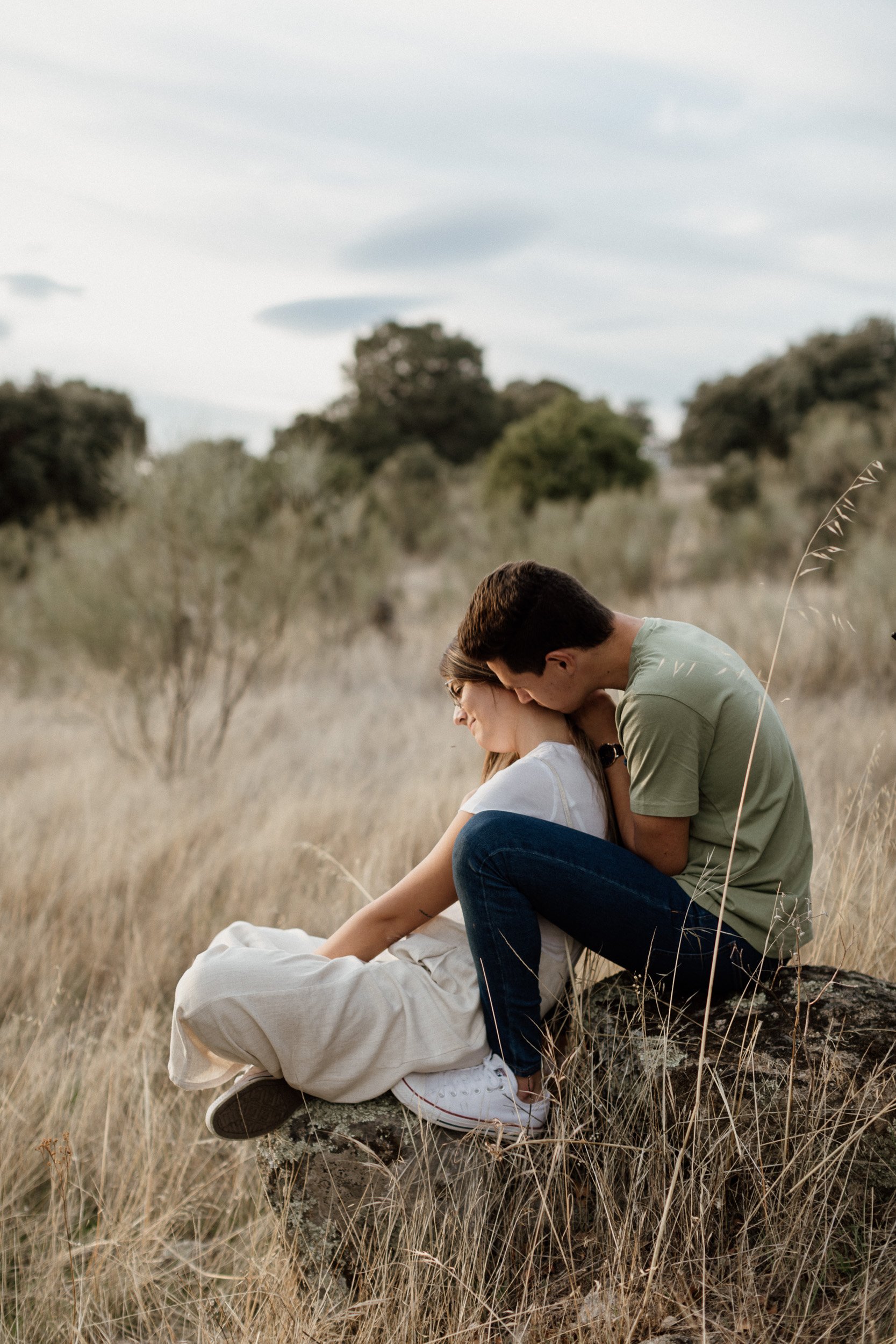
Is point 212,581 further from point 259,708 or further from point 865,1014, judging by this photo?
point 865,1014

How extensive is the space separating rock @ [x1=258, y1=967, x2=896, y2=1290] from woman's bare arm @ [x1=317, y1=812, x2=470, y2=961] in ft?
1.08

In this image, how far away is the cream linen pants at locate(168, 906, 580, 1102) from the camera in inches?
79.4

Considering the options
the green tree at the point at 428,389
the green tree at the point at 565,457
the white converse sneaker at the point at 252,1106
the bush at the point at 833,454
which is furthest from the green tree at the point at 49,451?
the white converse sneaker at the point at 252,1106

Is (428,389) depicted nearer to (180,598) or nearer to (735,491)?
(735,491)

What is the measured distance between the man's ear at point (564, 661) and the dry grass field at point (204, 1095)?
1054mm

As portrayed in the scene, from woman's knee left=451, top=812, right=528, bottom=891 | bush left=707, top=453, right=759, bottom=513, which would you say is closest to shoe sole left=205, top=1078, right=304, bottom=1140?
woman's knee left=451, top=812, right=528, bottom=891

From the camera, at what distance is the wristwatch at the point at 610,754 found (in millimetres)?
2383

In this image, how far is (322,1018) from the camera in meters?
2.03

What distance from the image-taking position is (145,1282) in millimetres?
2221

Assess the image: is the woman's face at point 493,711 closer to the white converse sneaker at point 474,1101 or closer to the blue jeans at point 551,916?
the blue jeans at point 551,916

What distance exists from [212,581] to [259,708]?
63.0 inches

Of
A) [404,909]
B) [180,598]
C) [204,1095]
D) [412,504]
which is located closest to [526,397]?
[412,504]

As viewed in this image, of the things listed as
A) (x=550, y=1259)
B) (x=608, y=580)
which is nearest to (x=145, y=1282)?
(x=550, y=1259)

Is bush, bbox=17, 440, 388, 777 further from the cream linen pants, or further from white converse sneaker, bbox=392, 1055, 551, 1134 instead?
white converse sneaker, bbox=392, 1055, 551, 1134
